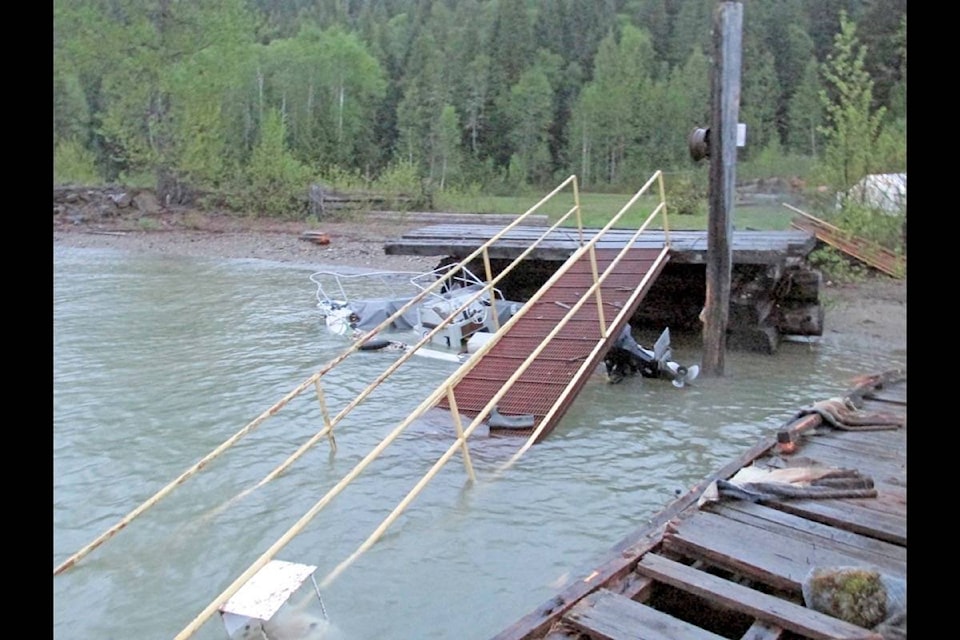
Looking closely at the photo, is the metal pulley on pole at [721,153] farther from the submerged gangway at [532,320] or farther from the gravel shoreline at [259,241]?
the gravel shoreline at [259,241]

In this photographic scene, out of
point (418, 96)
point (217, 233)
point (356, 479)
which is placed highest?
point (418, 96)

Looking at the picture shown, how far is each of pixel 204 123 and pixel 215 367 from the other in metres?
17.1

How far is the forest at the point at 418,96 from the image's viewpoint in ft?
63.7

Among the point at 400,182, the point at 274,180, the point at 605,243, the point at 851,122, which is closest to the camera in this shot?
the point at 851,122

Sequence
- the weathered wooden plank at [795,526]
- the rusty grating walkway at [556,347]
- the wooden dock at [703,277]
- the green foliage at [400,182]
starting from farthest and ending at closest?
the green foliage at [400,182] → the wooden dock at [703,277] → the rusty grating walkway at [556,347] → the weathered wooden plank at [795,526]

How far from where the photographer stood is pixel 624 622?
9.65ft

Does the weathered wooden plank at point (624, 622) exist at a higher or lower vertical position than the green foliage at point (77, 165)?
lower

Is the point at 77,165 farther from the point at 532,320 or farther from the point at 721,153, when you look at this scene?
the point at 721,153

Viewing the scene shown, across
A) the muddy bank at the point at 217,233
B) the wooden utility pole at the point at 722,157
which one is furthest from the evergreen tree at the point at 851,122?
the muddy bank at the point at 217,233

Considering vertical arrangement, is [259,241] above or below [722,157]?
below

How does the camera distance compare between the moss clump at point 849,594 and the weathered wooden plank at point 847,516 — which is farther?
the weathered wooden plank at point 847,516

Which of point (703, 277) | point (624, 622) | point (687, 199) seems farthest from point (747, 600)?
point (687, 199)

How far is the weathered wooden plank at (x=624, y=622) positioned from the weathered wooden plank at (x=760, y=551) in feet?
1.47

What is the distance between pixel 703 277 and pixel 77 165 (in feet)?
61.7
